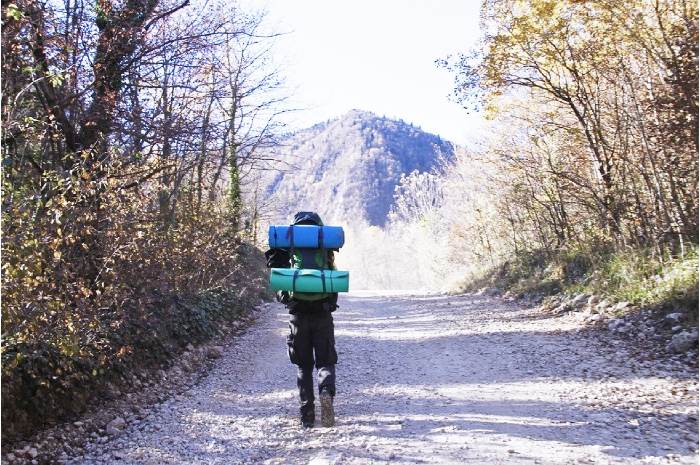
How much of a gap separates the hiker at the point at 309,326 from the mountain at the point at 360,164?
8130 centimetres

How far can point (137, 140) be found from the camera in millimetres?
8523

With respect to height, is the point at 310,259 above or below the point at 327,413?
above

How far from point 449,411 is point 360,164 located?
100998mm

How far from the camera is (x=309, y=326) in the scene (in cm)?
556

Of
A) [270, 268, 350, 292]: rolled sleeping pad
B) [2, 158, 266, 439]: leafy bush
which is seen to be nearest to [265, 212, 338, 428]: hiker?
[270, 268, 350, 292]: rolled sleeping pad

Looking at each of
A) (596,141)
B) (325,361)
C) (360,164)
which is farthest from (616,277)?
(360,164)

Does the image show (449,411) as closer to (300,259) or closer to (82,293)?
(300,259)

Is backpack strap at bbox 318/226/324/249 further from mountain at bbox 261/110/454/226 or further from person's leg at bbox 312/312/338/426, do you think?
mountain at bbox 261/110/454/226

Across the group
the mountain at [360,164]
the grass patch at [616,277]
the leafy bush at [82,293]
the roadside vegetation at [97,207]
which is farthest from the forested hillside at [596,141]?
A: the mountain at [360,164]

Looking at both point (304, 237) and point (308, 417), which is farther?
point (304, 237)

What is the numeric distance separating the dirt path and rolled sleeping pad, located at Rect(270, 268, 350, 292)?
1.37m

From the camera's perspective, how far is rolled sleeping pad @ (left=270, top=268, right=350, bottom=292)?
5.20 meters

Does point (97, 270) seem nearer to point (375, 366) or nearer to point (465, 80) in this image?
point (375, 366)

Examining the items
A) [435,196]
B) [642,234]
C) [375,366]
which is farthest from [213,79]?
[435,196]
